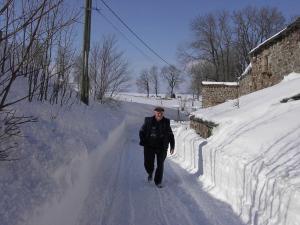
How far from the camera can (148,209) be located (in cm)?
693

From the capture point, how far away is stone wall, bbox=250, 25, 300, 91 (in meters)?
15.7

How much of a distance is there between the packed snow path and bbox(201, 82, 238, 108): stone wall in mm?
21583

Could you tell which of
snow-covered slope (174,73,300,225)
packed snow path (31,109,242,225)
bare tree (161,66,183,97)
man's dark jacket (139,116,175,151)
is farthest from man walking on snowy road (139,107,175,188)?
bare tree (161,66,183,97)

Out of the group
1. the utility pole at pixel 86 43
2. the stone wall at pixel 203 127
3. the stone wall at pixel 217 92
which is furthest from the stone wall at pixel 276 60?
the stone wall at pixel 217 92


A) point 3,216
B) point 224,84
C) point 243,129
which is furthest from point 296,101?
point 224,84

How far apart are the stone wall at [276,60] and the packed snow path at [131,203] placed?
8016 millimetres

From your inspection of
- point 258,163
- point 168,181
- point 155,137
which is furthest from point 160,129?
point 258,163

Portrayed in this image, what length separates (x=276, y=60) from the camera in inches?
691

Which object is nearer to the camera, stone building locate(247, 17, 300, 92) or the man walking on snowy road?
the man walking on snowy road

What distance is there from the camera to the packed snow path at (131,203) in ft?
19.5

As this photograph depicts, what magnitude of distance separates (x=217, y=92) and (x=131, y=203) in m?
24.7

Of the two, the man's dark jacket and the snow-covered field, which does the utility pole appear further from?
the man's dark jacket

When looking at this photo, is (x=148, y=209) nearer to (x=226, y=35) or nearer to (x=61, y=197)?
(x=61, y=197)

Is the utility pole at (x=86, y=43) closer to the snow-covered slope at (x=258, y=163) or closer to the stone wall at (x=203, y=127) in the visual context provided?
the stone wall at (x=203, y=127)
